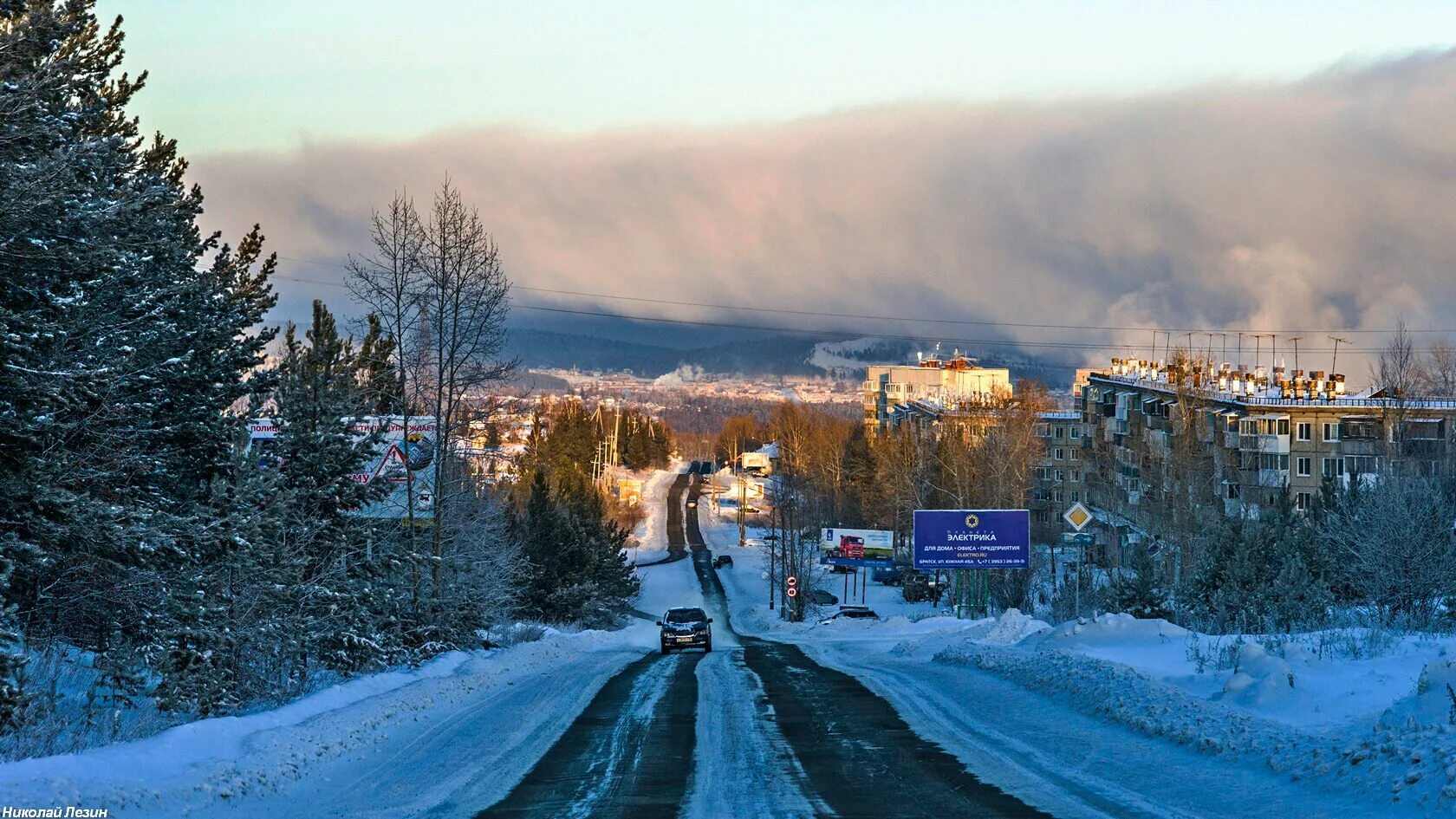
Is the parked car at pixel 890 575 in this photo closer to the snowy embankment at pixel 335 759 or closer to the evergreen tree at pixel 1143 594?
the evergreen tree at pixel 1143 594

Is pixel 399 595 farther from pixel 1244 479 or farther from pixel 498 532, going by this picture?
pixel 1244 479

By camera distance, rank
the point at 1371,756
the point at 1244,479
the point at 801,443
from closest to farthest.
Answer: the point at 1371,756 → the point at 1244,479 → the point at 801,443

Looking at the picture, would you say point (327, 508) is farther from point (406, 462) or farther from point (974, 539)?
point (974, 539)

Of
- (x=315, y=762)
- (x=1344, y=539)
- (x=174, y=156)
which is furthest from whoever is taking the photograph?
(x=1344, y=539)

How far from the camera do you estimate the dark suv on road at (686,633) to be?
139 feet

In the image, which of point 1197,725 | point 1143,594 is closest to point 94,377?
point 1197,725

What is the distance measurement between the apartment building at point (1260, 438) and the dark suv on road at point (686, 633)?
36501 mm

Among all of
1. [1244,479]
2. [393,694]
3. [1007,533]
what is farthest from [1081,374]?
[393,694]

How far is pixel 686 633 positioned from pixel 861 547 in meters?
62.9

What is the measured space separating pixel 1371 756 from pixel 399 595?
2156 centimetres

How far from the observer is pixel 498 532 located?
5306 centimetres

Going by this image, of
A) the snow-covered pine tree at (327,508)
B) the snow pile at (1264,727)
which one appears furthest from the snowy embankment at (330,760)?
the snow pile at (1264,727)

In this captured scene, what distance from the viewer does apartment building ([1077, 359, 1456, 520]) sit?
7275cm

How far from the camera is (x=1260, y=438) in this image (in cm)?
8400
